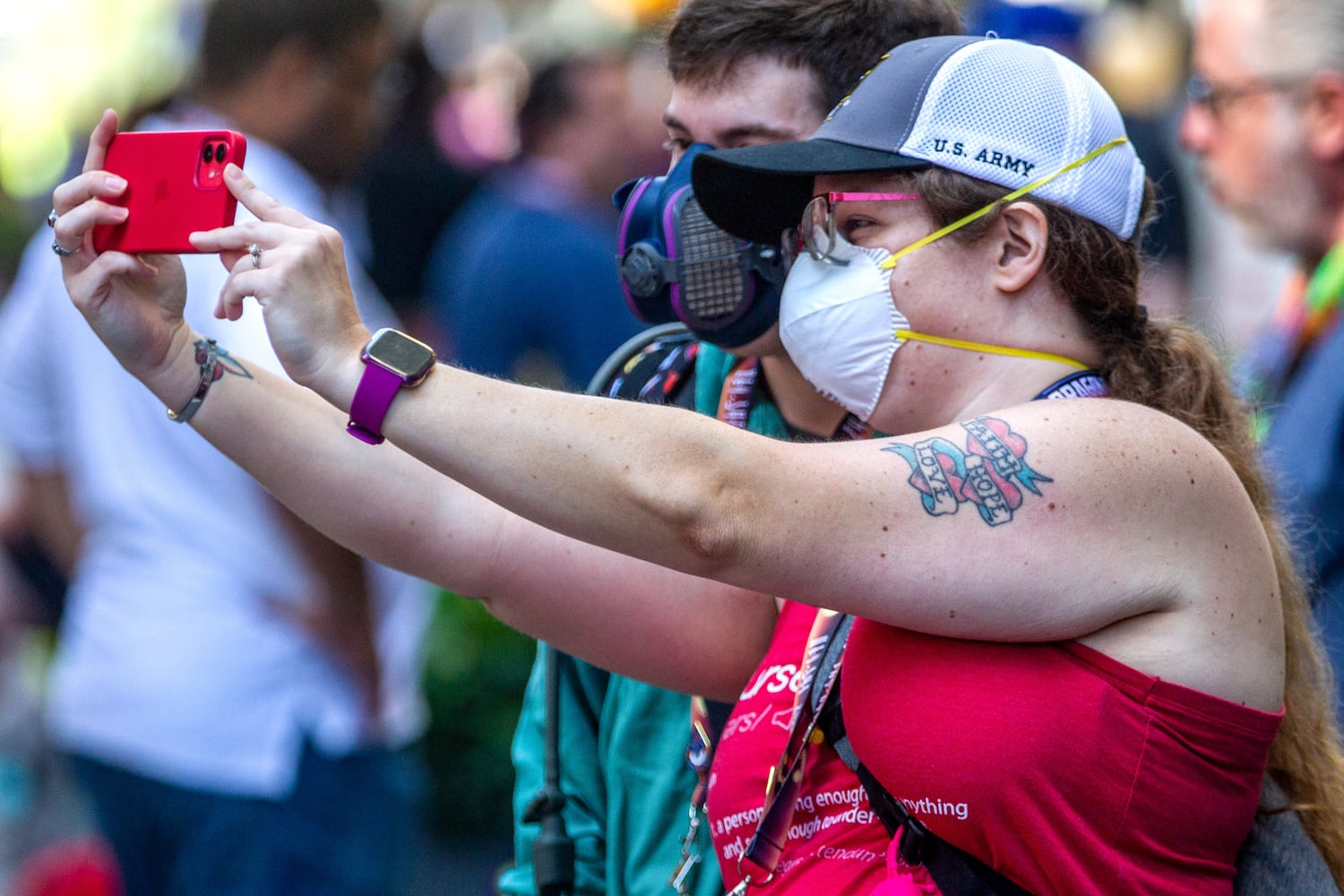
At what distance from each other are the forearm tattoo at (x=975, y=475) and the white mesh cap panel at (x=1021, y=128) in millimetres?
385

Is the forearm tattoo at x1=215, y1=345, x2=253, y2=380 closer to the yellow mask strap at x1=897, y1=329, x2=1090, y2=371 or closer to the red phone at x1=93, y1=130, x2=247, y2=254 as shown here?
the red phone at x1=93, y1=130, x2=247, y2=254

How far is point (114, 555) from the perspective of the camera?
3.57 metres

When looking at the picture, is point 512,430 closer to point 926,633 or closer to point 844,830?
point 926,633

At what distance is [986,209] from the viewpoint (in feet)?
6.43

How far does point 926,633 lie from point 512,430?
1.93ft

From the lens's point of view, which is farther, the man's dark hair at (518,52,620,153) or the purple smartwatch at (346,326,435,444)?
the man's dark hair at (518,52,620,153)

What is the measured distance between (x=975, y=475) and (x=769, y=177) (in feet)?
1.79

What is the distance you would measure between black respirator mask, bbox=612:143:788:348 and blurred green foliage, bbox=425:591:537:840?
3634mm

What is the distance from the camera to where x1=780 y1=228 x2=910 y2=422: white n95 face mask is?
200 cm

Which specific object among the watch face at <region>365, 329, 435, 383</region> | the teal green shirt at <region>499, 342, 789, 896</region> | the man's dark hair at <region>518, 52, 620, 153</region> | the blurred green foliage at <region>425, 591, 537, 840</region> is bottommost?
the blurred green foliage at <region>425, 591, 537, 840</region>

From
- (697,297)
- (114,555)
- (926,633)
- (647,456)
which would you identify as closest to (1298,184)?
(697,297)

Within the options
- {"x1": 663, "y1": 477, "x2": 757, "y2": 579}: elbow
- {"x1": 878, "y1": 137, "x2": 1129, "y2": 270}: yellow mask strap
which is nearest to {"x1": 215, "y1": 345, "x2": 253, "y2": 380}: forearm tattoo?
{"x1": 663, "y1": 477, "x2": 757, "y2": 579}: elbow

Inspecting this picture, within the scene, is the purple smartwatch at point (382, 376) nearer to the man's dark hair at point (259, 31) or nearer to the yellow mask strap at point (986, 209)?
the yellow mask strap at point (986, 209)

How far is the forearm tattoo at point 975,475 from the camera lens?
1.77m
